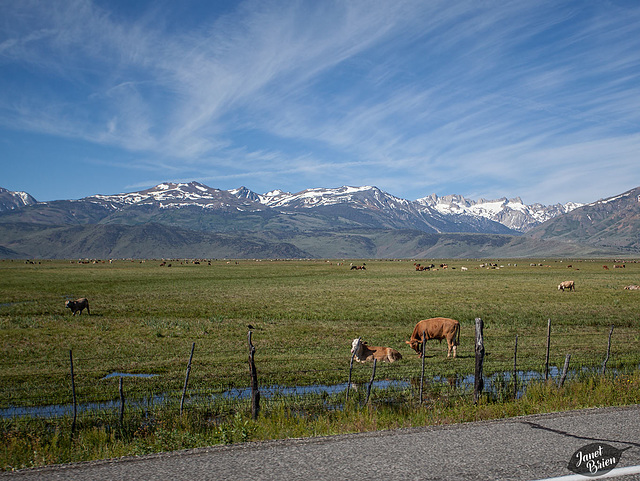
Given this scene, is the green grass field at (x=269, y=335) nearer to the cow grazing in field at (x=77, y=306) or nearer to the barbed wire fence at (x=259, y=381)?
the barbed wire fence at (x=259, y=381)

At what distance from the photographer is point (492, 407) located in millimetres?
11891

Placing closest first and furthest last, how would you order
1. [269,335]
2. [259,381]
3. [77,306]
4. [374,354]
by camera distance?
[259,381], [374,354], [269,335], [77,306]

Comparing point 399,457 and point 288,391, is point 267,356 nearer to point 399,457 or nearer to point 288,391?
point 288,391

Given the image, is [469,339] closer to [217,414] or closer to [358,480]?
[217,414]

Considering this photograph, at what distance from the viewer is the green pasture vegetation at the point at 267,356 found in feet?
36.8

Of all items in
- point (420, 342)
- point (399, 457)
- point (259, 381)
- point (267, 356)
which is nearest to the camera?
point (399, 457)

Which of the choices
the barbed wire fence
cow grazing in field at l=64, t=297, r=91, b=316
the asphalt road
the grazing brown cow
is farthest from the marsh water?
cow grazing in field at l=64, t=297, r=91, b=316

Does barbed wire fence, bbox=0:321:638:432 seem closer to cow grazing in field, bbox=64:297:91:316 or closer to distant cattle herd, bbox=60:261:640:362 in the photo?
distant cattle herd, bbox=60:261:640:362

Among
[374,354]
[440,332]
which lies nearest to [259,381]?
[374,354]

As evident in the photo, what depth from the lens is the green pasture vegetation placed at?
1123cm

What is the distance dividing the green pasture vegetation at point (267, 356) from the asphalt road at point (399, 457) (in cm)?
129

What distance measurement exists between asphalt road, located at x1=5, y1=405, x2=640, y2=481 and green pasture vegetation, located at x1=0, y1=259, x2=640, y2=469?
129cm

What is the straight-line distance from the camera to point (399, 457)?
8.41 metres

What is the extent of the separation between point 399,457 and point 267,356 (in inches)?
592
